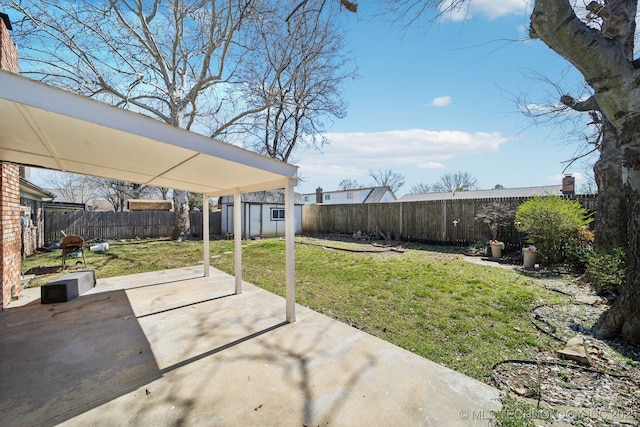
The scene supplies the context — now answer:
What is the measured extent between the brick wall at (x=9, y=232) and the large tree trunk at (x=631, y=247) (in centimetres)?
741

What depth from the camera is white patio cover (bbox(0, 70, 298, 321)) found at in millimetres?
1736

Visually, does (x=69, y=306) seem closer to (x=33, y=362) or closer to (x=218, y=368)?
(x=33, y=362)

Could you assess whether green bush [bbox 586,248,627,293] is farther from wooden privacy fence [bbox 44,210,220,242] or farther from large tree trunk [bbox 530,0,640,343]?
wooden privacy fence [bbox 44,210,220,242]

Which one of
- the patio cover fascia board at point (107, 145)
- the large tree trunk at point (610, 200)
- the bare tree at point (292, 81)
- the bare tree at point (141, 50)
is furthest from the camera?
the bare tree at point (292, 81)

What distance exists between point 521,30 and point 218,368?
5.04 meters

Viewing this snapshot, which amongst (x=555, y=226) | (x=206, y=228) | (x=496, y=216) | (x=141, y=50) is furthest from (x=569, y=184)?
(x=141, y=50)

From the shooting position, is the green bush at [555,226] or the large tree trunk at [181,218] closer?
the green bush at [555,226]

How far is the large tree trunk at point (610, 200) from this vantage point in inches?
180

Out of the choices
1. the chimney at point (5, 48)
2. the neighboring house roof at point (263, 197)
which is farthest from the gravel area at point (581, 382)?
the neighboring house roof at point (263, 197)

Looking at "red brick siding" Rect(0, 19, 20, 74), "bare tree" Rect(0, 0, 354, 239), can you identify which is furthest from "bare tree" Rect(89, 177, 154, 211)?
"red brick siding" Rect(0, 19, 20, 74)

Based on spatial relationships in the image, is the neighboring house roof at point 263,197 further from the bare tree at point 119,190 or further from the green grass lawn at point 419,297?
the bare tree at point 119,190

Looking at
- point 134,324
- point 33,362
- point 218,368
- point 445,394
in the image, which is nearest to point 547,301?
point 445,394

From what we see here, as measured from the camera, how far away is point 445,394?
2014mm

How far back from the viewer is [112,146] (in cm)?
260
